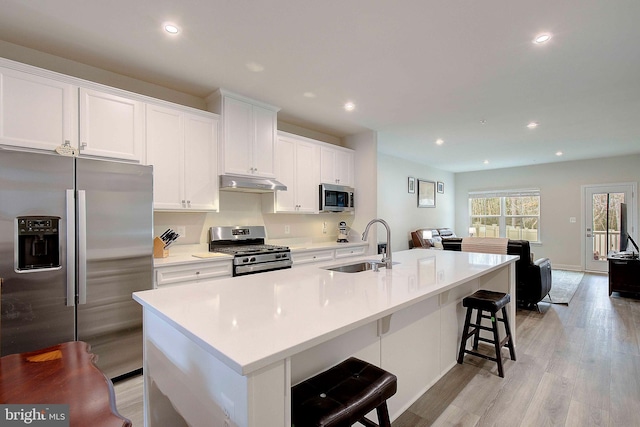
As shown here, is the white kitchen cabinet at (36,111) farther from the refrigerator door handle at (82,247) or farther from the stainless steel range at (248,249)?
the stainless steel range at (248,249)

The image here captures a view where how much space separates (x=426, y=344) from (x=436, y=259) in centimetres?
79

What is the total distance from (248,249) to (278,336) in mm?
2404

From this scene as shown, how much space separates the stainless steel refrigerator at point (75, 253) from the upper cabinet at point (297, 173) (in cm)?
169

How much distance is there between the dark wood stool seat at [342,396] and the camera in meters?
1.08

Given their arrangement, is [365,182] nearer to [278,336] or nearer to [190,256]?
[190,256]

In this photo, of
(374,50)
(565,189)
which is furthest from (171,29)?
(565,189)

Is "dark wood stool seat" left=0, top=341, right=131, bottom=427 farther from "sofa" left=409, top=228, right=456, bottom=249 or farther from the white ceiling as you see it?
"sofa" left=409, top=228, right=456, bottom=249

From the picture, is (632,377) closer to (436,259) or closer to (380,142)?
(436,259)

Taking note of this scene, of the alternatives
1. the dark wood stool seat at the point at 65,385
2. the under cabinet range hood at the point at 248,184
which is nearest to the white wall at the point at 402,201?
the under cabinet range hood at the point at 248,184

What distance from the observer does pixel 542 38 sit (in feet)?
7.38

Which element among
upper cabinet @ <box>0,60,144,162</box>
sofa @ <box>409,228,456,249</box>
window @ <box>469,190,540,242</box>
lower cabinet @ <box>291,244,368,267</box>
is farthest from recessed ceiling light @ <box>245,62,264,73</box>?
window @ <box>469,190,540,242</box>

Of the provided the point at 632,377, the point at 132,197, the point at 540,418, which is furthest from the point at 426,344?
the point at 132,197

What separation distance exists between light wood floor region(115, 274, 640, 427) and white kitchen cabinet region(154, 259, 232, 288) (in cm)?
78

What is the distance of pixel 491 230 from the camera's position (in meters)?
8.63
